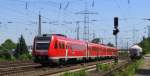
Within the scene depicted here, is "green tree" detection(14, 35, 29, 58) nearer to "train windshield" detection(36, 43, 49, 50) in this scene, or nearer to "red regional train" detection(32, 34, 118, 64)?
"red regional train" detection(32, 34, 118, 64)

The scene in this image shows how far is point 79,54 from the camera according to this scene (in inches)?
2068

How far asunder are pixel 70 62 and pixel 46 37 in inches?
412

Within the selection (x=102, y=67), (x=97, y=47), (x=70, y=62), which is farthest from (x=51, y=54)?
(x=97, y=47)

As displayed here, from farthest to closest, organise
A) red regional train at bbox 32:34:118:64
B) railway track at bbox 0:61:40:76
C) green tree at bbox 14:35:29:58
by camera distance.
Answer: green tree at bbox 14:35:29:58 → red regional train at bbox 32:34:118:64 → railway track at bbox 0:61:40:76

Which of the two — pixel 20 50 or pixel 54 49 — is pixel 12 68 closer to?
pixel 54 49

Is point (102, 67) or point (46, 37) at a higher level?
point (46, 37)

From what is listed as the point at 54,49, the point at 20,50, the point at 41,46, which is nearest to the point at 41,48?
the point at 41,46

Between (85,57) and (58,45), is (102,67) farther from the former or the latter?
(85,57)

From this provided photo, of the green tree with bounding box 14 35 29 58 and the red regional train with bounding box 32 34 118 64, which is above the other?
the red regional train with bounding box 32 34 118 64

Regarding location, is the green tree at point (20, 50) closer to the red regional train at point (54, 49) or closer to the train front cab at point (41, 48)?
the red regional train at point (54, 49)

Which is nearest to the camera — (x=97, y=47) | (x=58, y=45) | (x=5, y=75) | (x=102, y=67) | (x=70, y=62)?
(x=5, y=75)

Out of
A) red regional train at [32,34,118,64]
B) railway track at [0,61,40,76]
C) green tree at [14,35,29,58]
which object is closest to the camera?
railway track at [0,61,40,76]

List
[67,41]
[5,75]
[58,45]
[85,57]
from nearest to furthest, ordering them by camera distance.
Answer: [5,75]
[58,45]
[67,41]
[85,57]

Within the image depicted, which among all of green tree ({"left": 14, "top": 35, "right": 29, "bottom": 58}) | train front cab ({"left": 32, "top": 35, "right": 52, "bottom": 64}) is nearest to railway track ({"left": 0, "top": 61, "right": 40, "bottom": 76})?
train front cab ({"left": 32, "top": 35, "right": 52, "bottom": 64})
